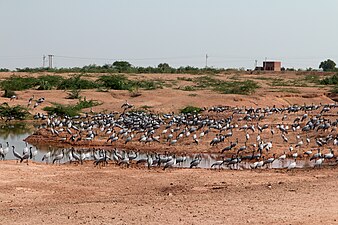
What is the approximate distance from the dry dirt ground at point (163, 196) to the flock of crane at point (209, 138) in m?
1.73

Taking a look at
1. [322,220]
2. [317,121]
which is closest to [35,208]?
[322,220]

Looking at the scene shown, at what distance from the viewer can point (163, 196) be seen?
14469mm

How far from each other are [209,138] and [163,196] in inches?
536

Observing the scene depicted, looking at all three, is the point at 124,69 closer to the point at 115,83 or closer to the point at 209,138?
the point at 115,83

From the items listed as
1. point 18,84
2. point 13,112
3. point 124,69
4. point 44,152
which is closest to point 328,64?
point 124,69

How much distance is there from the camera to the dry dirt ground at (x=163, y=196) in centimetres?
1198

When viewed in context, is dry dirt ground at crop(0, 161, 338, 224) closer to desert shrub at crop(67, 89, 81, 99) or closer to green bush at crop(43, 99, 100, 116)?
green bush at crop(43, 99, 100, 116)

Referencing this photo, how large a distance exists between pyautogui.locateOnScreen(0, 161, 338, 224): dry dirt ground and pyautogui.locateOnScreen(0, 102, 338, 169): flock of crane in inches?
68.1

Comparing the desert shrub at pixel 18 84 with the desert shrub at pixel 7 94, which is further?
the desert shrub at pixel 18 84

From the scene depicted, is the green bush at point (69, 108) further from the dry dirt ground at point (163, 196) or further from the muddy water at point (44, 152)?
the dry dirt ground at point (163, 196)

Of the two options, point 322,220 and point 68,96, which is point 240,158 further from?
point 68,96

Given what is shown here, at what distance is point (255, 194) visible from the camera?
14289 mm

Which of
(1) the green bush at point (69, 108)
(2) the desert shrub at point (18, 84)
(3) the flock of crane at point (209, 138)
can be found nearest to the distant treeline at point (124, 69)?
(2) the desert shrub at point (18, 84)

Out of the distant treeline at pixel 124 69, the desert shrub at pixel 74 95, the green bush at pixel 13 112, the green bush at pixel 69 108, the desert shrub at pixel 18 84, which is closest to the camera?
the green bush at pixel 13 112
